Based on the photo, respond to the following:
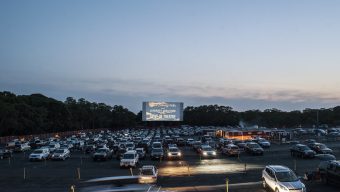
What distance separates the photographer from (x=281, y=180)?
83.7 feet

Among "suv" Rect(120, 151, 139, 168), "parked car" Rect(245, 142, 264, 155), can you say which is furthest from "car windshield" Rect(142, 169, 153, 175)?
"parked car" Rect(245, 142, 264, 155)

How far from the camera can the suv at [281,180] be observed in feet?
80.5

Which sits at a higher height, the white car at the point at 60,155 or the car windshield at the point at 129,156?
the car windshield at the point at 129,156

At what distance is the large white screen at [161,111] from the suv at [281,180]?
336ft

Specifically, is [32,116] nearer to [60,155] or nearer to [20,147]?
[20,147]

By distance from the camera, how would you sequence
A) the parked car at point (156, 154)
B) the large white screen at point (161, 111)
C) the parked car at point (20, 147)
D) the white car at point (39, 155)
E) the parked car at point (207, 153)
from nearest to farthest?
the parked car at point (156, 154) → the white car at point (39, 155) → the parked car at point (207, 153) → the parked car at point (20, 147) → the large white screen at point (161, 111)

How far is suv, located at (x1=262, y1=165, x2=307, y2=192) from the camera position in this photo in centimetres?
2452

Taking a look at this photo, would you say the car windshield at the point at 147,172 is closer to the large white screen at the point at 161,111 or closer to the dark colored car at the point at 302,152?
the dark colored car at the point at 302,152

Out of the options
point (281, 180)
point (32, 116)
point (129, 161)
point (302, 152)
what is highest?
point (32, 116)

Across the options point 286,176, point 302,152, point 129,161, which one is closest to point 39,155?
point 129,161

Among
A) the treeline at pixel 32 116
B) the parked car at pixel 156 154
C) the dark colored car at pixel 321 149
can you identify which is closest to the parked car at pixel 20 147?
the parked car at pixel 156 154

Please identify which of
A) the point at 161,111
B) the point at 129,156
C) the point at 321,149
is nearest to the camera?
the point at 129,156

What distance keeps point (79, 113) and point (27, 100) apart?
37.6m

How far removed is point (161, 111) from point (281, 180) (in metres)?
105
